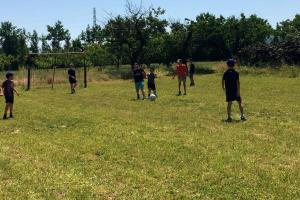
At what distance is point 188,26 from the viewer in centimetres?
5538

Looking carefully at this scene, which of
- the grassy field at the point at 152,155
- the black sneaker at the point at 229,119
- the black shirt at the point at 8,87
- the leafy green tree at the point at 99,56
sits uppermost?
the leafy green tree at the point at 99,56

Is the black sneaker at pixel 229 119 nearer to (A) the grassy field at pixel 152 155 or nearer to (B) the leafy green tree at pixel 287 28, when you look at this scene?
(A) the grassy field at pixel 152 155

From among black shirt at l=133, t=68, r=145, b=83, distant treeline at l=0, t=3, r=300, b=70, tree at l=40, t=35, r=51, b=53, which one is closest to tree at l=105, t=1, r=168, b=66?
distant treeline at l=0, t=3, r=300, b=70

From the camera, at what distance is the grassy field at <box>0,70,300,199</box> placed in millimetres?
7227

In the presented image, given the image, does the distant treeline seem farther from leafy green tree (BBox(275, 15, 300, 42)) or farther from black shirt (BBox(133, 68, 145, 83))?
black shirt (BBox(133, 68, 145, 83))

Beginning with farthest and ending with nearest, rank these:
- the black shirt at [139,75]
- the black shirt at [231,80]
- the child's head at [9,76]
A: the black shirt at [139,75]
the child's head at [9,76]
the black shirt at [231,80]

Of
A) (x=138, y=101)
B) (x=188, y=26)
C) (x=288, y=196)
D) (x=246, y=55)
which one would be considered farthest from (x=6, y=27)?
(x=288, y=196)

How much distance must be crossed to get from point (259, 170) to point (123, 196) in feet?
8.20

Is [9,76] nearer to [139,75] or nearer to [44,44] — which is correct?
[139,75]

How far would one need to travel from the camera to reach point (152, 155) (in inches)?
376

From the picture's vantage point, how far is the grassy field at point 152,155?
7227 mm

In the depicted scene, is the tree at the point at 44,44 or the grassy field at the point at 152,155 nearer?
the grassy field at the point at 152,155

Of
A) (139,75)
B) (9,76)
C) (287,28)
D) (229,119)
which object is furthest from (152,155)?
(287,28)


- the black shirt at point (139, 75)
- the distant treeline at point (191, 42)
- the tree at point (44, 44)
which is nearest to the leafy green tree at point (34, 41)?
the tree at point (44, 44)
